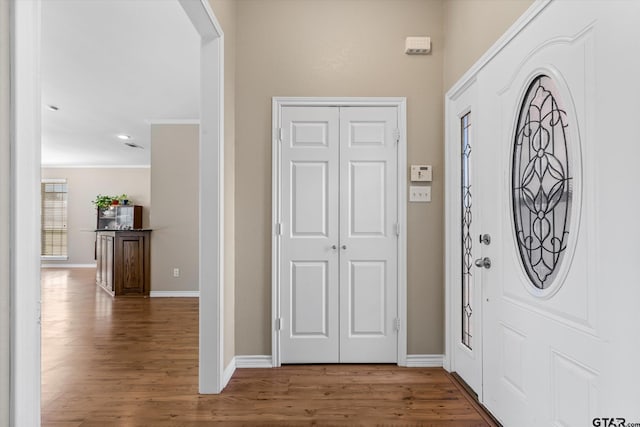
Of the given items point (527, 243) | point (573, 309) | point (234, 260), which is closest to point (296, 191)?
point (234, 260)

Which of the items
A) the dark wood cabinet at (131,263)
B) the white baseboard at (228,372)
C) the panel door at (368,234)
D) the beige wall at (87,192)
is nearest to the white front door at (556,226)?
the panel door at (368,234)

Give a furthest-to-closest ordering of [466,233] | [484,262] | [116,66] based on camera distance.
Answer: [116,66] → [466,233] → [484,262]

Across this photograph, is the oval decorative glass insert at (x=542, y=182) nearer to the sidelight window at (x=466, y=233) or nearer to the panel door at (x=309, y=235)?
the sidelight window at (x=466, y=233)

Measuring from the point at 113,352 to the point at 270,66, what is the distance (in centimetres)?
285

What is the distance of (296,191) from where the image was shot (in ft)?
9.43

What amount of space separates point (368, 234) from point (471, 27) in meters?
1.61

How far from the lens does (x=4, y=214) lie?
0.86 meters

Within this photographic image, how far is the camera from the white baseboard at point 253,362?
9.23 ft

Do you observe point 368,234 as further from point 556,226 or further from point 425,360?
point 556,226

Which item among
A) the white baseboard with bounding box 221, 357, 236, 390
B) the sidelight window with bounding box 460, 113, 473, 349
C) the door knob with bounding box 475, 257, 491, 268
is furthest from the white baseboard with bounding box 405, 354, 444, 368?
the white baseboard with bounding box 221, 357, 236, 390

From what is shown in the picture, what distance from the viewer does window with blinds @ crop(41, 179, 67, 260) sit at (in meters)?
9.88

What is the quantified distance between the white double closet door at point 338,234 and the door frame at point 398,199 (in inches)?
1.4

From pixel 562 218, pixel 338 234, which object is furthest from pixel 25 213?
pixel 338 234

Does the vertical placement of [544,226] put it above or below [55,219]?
above
